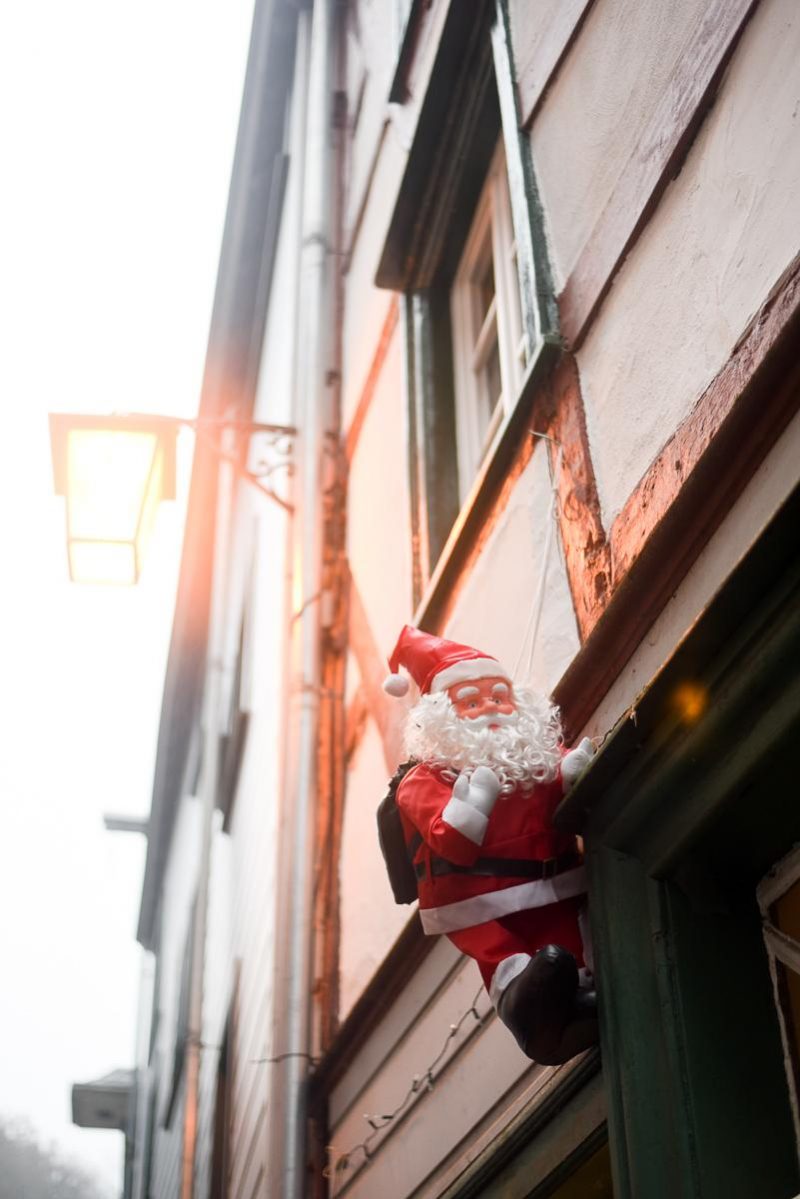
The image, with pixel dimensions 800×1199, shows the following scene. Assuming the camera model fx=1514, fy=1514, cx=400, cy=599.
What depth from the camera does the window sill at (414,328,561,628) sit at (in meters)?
3.73

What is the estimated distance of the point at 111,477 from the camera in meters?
6.11

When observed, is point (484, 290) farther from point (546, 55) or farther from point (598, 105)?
point (598, 105)

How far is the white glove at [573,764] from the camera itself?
2855mm

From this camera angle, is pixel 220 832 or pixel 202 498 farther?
pixel 202 498

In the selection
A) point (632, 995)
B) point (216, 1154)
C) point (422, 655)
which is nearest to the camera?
point (632, 995)

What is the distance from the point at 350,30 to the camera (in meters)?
8.25

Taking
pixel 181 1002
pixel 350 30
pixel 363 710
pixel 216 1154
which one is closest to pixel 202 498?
pixel 181 1002

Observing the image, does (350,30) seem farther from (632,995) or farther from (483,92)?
(632,995)

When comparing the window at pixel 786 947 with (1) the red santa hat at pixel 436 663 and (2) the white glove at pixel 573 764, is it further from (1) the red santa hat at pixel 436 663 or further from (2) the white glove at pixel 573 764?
(1) the red santa hat at pixel 436 663

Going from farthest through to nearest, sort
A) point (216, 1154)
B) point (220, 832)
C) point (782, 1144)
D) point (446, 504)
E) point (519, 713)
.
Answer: point (220, 832)
point (216, 1154)
point (446, 504)
point (519, 713)
point (782, 1144)

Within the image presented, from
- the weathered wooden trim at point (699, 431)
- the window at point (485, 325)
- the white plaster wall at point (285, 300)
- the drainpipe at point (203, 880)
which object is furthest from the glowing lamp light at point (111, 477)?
the weathered wooden trim at point (699, 431)

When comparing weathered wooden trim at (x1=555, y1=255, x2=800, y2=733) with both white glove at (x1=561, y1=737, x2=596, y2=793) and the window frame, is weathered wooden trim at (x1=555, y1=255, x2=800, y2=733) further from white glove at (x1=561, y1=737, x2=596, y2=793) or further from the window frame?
the window frame

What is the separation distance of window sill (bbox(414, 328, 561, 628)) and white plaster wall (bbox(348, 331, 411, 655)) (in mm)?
493

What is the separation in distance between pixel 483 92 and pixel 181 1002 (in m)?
7.58
